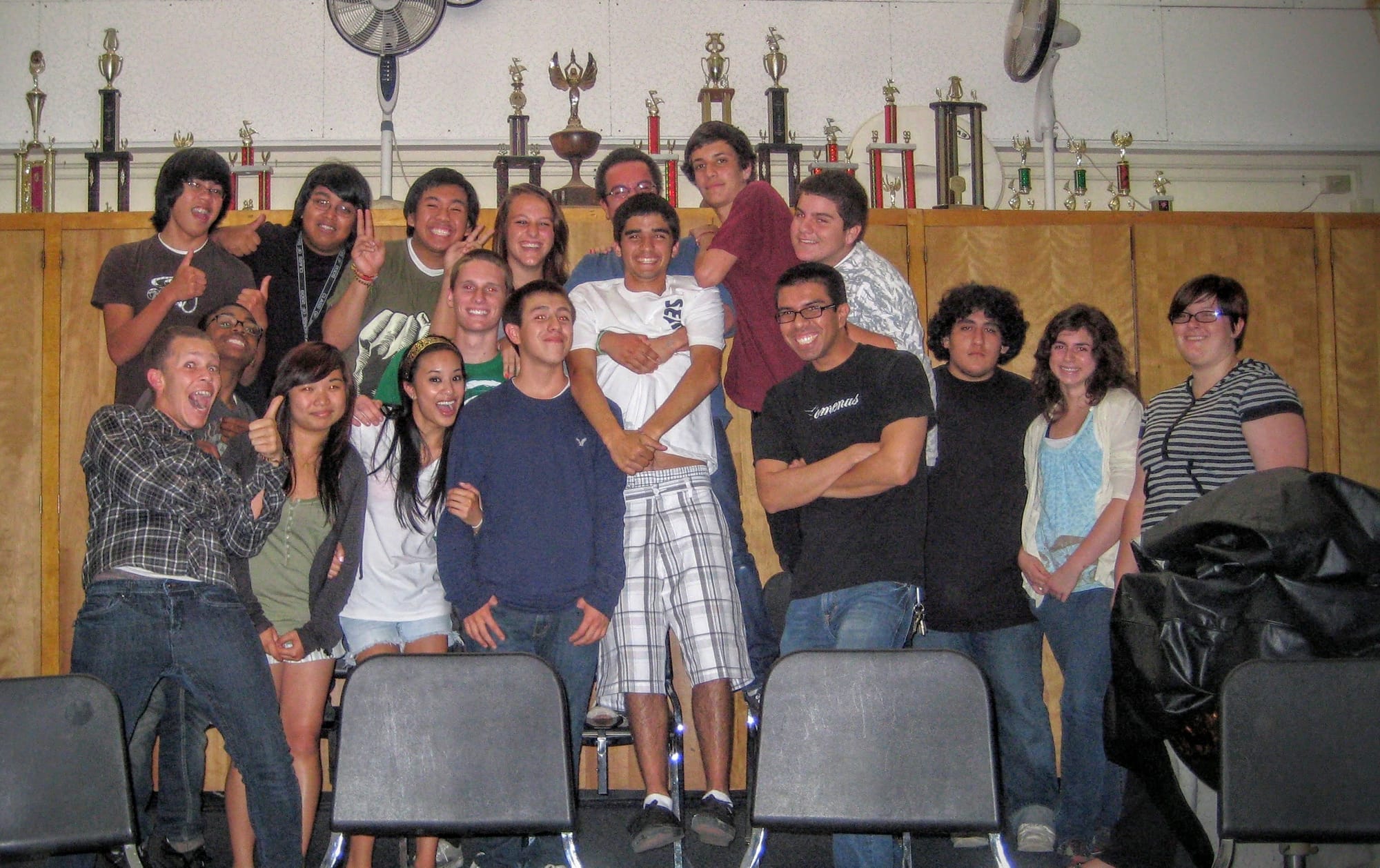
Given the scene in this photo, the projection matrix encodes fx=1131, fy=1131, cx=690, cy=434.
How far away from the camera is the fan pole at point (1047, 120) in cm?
457

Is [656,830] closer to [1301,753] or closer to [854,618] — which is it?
[854,618]

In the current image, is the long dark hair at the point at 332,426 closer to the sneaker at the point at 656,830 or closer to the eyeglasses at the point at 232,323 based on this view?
the eyeglasses at the point at 232,323

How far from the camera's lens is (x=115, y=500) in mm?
2545

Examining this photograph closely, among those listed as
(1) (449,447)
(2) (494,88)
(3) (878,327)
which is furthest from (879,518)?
(2) (494,88)

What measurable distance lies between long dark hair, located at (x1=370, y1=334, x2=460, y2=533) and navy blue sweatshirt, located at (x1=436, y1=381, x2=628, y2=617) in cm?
8

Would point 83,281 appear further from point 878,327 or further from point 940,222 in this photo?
point 940,222

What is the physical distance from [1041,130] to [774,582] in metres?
2.42

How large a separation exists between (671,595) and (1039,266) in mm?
2001

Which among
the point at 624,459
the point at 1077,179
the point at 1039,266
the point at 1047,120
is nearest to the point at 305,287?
the point at 624,459

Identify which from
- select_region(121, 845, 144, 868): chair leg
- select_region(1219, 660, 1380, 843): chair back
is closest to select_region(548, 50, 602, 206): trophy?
select_region(121, 845, 144, 868): chair leg

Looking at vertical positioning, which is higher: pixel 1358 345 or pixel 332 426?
pixel 1358 345

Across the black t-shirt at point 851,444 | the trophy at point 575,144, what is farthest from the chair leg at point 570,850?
the trophy at point 575,144

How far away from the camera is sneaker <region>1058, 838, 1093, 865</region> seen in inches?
120

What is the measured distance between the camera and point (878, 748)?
1979 mm
